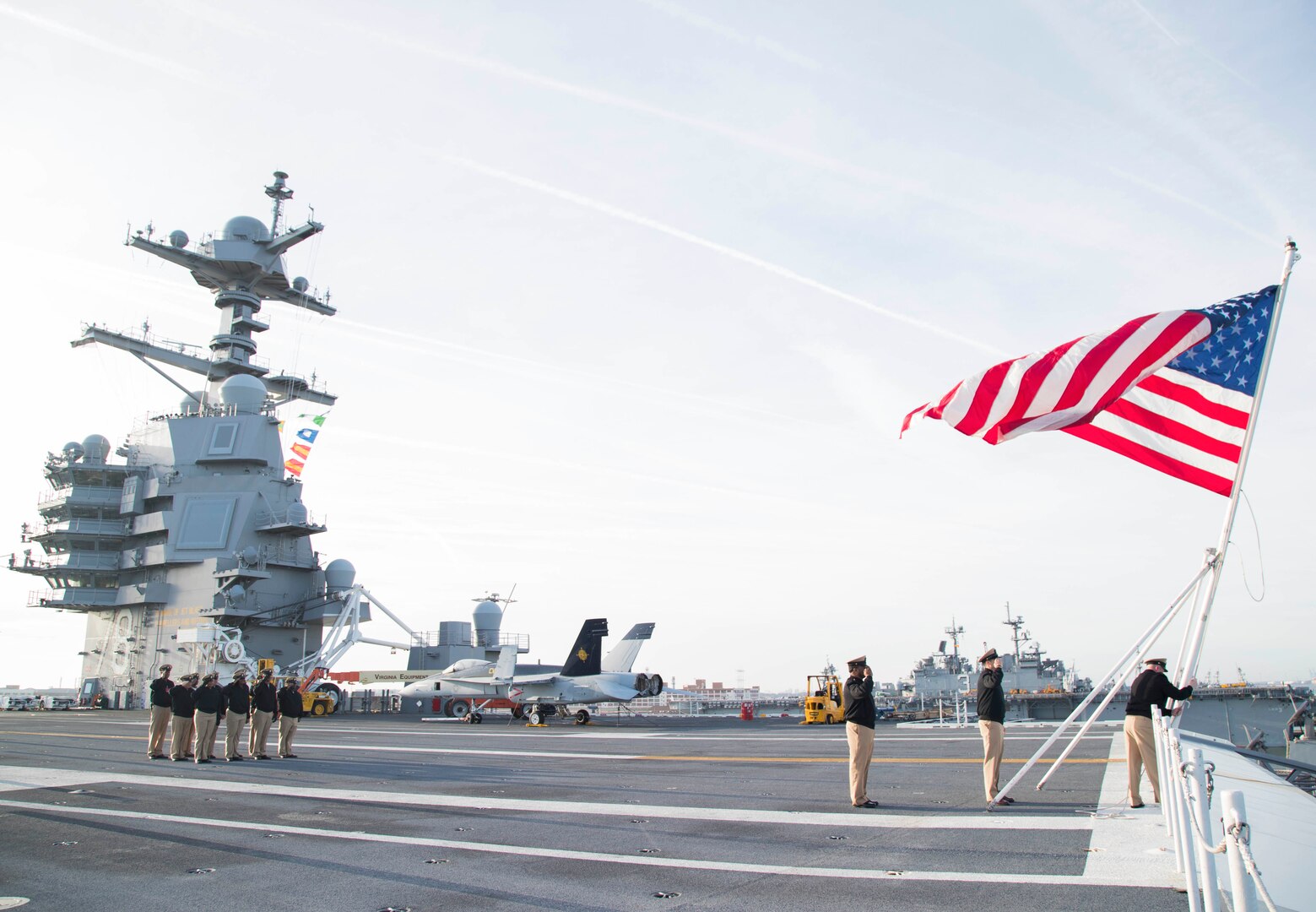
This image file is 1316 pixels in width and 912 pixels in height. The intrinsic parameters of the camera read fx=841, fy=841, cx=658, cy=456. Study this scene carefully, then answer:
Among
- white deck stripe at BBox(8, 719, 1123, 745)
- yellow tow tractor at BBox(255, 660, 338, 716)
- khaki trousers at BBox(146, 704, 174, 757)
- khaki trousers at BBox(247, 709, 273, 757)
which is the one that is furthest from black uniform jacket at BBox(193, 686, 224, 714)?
yellow tow tractor at BBox(255, 660, 338, 716)

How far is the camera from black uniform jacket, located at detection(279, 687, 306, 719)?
1705 cm

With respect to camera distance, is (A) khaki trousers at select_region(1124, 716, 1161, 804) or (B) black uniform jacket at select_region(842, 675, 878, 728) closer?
(A) khaki trousers at select_region(1124, 716, 1161, 804)

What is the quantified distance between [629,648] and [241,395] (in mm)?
30780

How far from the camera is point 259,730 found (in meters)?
16.7

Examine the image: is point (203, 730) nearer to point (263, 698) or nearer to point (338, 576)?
point (263, 698)

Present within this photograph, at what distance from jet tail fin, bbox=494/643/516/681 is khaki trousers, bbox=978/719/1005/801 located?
96.9 feet

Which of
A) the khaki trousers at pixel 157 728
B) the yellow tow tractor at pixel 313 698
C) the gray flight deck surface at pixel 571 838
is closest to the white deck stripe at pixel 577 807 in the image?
the gray flight deck surface at pixel 571 838

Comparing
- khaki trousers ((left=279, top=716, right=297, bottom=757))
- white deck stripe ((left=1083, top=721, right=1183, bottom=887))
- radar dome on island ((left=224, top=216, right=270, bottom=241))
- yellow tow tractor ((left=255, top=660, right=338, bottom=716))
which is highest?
radar dome on island ((left=224, top=216, right=270, bottom=241))

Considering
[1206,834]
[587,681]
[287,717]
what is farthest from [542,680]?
[1206,834]

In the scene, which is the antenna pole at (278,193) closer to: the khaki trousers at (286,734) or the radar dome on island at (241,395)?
the radar dome on island at (241,395)

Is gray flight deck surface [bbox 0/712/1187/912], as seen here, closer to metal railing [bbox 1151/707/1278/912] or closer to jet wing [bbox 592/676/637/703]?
metal railing [bbox 1151/707/1278/912]

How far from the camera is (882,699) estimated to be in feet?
208

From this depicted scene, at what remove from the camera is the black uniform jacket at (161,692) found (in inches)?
628

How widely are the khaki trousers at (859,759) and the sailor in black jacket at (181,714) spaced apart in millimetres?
12343
